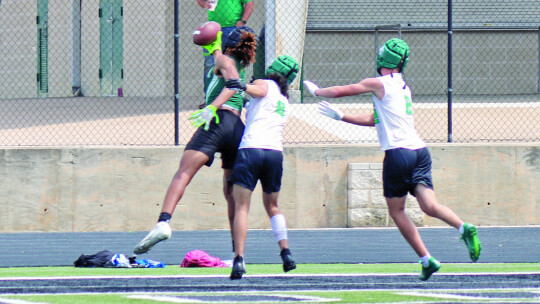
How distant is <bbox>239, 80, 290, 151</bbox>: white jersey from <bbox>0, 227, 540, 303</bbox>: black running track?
40.8 inches

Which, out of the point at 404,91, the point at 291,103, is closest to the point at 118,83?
the point at 291,103

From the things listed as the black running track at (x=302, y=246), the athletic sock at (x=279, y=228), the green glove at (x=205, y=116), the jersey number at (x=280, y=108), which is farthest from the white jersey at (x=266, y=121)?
the black running track at (x=302, y=246)

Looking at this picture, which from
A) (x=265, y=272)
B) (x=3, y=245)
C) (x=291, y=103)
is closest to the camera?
(x=265, y=272)

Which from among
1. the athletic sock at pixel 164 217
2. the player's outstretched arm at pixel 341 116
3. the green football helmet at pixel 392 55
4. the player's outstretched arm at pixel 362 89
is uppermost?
the green football helmet at pixel 392 55

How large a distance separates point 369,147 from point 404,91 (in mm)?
5543

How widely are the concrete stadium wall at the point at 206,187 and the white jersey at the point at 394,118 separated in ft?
17.9

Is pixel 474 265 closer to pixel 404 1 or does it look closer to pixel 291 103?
pixel 291 103

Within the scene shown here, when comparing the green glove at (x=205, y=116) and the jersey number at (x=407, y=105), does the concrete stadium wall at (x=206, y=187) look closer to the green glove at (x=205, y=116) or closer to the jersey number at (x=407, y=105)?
the green glove at (x=205, y=116)

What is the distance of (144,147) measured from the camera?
1323cm

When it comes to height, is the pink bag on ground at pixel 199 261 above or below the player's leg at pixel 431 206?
below

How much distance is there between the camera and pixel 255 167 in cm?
802

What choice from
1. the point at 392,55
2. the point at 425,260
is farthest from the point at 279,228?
the point at 392,55

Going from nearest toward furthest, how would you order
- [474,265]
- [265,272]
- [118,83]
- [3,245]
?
[265,272] → [474,265] → [3,245] → [118,83]

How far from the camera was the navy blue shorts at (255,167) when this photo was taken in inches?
314
